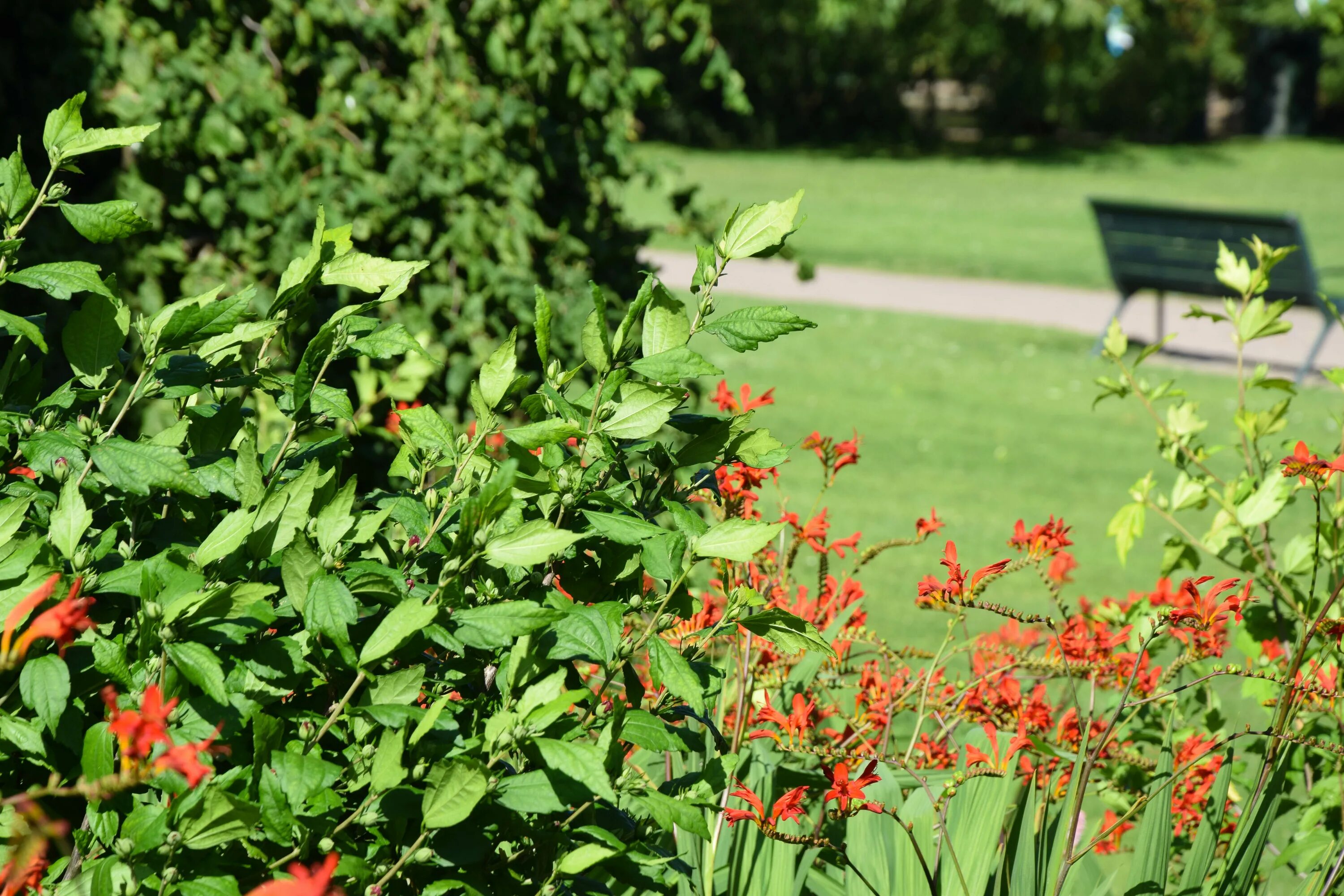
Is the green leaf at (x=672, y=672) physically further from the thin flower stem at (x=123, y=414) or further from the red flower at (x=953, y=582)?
the thin flower stem at (x=123, y=414)

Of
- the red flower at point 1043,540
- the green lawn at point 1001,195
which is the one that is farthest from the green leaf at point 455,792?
the green lawn at point 1001,195

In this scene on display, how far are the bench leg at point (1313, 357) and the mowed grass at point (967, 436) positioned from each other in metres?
0.16

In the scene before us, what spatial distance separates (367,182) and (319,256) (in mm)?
2436

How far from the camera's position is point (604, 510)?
4.34 ft

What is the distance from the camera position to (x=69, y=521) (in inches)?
47.4

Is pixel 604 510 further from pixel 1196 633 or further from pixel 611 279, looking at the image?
pixel 611 279

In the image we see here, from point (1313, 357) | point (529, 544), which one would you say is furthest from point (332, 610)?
point (1313, 357)

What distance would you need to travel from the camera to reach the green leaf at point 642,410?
1300 mm

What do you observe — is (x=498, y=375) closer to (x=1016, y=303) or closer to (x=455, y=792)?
(x=455, y=792)

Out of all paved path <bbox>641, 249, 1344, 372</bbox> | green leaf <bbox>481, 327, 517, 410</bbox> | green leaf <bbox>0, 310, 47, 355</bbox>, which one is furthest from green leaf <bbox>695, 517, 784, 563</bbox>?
paved path <bbox>641, 249, 1344, 372</bbox>

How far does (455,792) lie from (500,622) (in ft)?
0.51

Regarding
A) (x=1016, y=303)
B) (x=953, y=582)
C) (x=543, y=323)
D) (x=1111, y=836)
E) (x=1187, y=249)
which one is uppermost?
(x=543, y=323)

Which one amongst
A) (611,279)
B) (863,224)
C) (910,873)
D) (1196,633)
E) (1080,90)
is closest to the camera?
(910,873)

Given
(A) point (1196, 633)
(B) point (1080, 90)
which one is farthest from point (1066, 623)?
(B) point (1080, 90)
